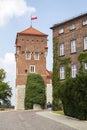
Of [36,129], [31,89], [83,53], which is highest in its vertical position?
[83,53]

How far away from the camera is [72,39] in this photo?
49.9 meters

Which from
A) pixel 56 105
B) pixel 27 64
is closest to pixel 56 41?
pixel 56 105

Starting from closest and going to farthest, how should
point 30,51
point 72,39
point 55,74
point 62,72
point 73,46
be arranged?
point 73,46, point 72,39, point 62,72, point 55,74, point 30,51

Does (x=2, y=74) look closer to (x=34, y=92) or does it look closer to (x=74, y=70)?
(x=34, y=92)

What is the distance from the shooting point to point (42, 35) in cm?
7581

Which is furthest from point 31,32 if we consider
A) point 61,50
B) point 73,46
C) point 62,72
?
point 73,46

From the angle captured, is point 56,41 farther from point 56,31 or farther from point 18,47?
point 18,47

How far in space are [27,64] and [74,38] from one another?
2534cm

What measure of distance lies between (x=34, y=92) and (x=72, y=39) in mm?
17288

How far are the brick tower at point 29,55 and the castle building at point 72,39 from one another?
831 inches

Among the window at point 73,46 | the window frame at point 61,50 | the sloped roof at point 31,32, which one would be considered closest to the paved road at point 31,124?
the window at point 73,46

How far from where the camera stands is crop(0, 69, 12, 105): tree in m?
81.2

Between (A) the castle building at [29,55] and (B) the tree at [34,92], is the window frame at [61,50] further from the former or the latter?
(A) the castle building at [29,55]

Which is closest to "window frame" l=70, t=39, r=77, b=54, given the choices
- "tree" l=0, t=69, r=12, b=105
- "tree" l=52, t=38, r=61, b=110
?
"tree" l=52, t=38, r=61, b=110
